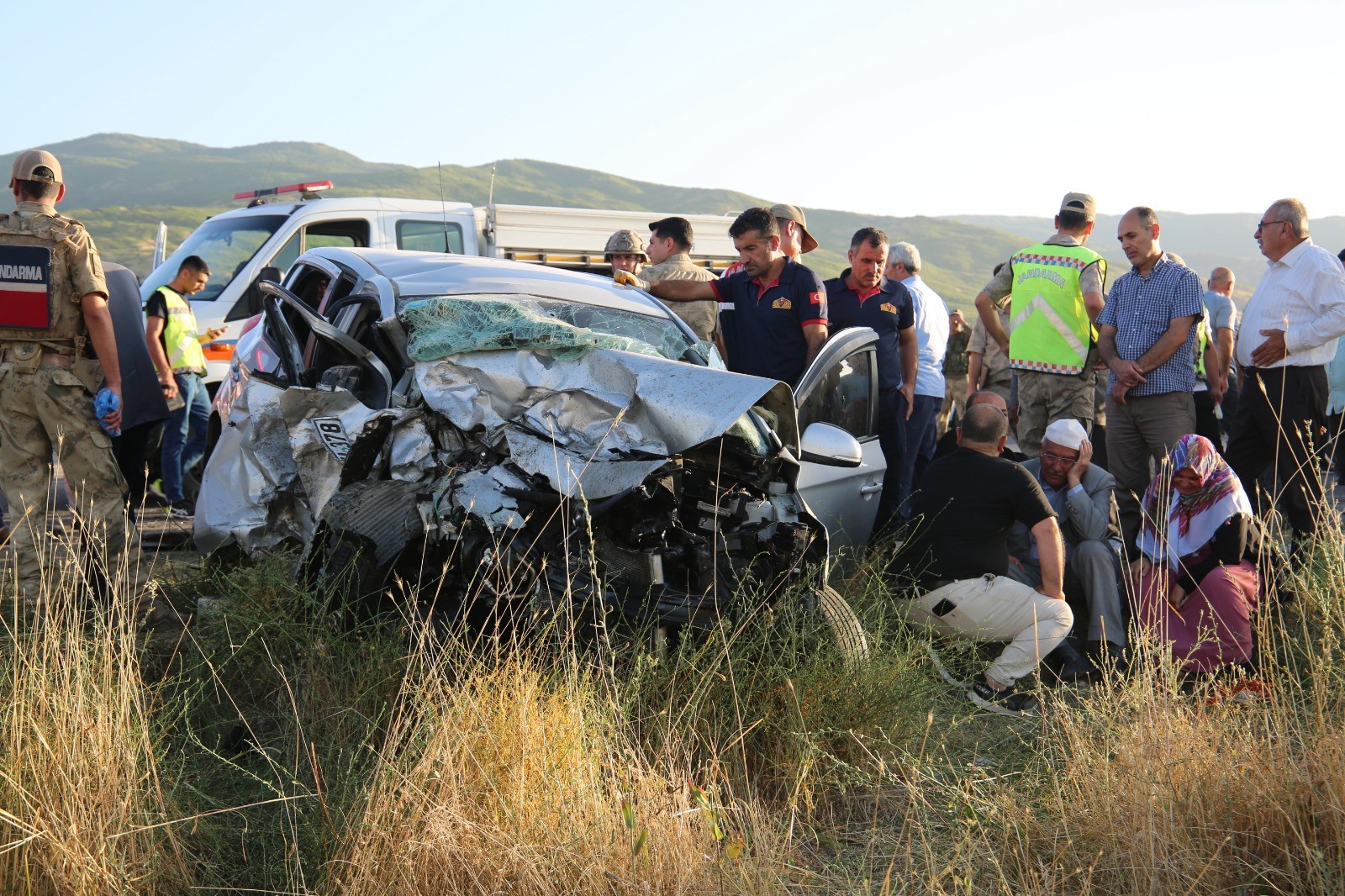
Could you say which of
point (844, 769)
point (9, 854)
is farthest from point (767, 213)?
point (9, 854)

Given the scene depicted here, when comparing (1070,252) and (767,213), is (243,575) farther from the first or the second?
(1070,252)

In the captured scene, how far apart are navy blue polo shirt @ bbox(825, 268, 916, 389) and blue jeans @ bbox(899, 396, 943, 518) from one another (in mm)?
211

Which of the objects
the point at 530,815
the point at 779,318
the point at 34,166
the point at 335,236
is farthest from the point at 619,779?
the point at 335,236

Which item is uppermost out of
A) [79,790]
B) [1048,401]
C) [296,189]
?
[296,189]

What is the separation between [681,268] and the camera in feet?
23.0

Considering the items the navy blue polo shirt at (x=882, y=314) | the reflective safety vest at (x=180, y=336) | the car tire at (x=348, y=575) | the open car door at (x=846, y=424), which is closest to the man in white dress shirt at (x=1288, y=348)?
the navy blue polo shirt at (x=882, y=314)

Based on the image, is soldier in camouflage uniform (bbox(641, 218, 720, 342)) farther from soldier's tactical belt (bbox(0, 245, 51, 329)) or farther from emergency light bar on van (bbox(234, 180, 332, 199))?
emergency light bar on van (bbox(234, 180, 332, 199))

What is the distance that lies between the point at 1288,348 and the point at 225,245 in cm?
814

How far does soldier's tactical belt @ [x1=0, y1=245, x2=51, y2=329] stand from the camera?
495cm

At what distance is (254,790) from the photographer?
3.38m

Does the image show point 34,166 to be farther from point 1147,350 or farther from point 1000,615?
point 1147,350

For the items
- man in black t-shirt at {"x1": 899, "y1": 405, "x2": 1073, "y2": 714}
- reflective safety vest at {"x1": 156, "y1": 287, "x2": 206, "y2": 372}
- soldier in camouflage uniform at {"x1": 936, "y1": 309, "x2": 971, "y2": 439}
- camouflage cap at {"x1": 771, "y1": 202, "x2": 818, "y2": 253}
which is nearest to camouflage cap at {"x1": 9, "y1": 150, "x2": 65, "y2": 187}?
reflective safety vest at {"x1": 156, "y1": 287, "x2": 206, "y2": 372}

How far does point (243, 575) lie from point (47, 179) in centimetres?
216

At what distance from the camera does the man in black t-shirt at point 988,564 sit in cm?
475
